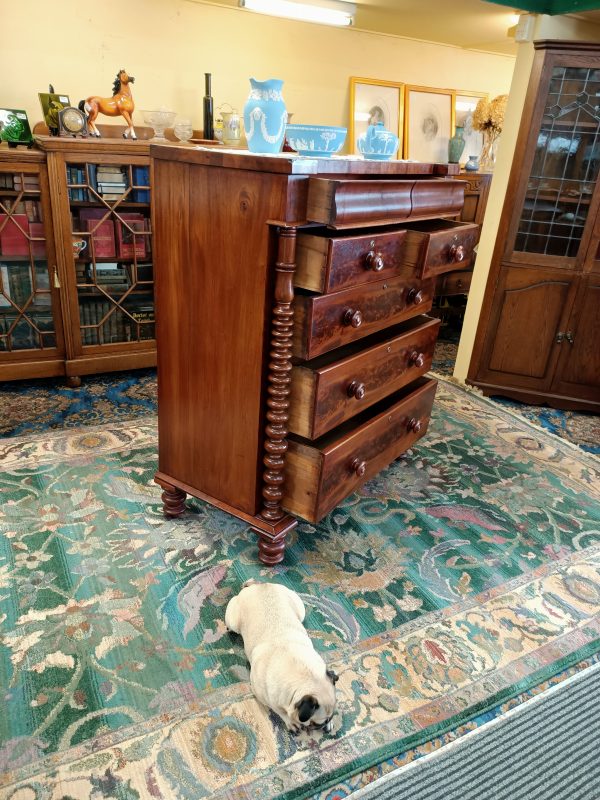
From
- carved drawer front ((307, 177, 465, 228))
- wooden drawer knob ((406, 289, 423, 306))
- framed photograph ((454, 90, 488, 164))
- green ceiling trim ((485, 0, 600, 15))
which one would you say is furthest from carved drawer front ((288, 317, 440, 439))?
framed photograph ((454, 90, 488, 164))

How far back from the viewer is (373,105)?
3547 mm

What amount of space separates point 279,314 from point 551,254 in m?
1.98

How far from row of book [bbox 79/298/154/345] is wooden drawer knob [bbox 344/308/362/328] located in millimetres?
1751

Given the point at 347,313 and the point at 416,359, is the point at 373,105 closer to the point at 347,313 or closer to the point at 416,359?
the point at 416,359

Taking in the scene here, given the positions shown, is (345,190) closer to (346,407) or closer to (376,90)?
(346,407)

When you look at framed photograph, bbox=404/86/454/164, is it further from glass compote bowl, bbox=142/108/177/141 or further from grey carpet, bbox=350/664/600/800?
grey carpet, bbox=350/664/600/800

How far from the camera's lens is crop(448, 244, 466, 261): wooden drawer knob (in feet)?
5.98

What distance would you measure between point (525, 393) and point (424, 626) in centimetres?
182

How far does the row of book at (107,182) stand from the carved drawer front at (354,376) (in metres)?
1.57

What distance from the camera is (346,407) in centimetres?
164

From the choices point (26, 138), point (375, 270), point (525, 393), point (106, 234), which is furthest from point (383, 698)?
point (26, 138)

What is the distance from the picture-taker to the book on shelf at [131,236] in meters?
2.76

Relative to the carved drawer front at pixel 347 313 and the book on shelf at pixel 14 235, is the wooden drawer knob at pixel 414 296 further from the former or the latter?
the book on shelf at pixel 14 235

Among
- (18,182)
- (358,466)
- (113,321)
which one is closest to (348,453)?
(358,466)
